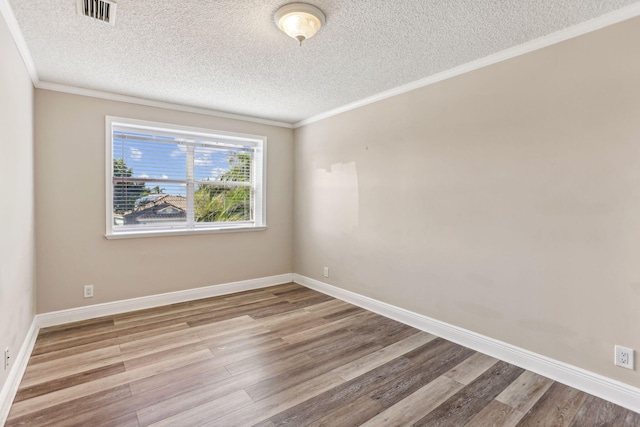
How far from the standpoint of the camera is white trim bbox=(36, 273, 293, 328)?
3.24 metres

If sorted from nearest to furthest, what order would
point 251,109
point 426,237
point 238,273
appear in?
point 426,237, point 251,109, point 238,273

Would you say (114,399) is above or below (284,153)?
below

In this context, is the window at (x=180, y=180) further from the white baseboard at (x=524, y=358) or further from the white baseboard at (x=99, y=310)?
the white baseboard at (x=524, y=358)

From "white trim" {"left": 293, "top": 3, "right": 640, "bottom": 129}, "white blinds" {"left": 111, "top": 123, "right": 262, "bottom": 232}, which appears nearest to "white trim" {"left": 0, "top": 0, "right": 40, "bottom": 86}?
"white blinds" {"left": 111, "top": 123, "right": 262, "bottom": 232}

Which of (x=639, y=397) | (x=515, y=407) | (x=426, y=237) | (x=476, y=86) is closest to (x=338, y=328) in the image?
(x=426, y=237)

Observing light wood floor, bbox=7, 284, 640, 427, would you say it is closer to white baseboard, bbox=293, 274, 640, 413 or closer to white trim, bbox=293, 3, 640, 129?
white baseboard, bbox=293, 274, 640, 413

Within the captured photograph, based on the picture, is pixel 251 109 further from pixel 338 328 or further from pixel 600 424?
pixel 600 424

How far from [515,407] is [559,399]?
0.33 metres

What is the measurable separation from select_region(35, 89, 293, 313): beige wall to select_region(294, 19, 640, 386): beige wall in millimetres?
2138

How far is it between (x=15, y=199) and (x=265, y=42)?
2.10 m

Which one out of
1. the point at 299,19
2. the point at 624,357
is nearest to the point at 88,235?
the point at 299,19

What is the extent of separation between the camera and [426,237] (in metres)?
3.11

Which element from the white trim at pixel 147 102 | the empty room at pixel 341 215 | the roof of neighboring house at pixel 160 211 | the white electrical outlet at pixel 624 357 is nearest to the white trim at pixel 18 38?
the empty room at pixel 341 215

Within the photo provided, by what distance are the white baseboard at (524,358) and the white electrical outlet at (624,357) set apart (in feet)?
0.39
